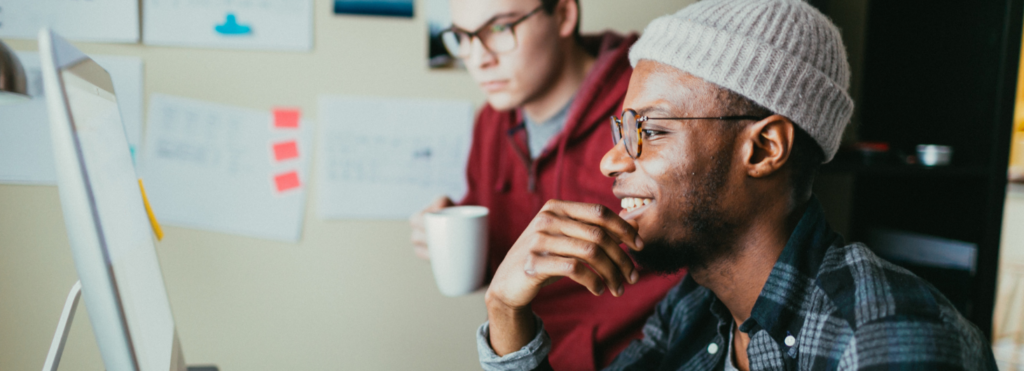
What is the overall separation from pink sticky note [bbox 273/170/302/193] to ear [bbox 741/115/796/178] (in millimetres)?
1159

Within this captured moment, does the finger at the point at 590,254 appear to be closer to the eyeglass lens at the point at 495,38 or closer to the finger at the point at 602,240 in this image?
the finger at the point at 602,240

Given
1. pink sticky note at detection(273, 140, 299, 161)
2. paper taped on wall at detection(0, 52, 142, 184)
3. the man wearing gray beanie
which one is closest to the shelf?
the man wearing gray beanie

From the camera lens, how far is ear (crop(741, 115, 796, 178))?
739 millimetres

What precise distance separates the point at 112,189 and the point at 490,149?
89 cm

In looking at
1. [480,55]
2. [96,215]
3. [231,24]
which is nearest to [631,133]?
[480,55]

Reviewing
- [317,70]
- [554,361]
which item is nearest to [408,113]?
[317,70]

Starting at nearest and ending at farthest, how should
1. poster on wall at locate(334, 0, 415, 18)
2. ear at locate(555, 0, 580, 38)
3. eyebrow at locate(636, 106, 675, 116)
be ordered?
eyebrow at locate(636, 106, 675, 116), ear at locate(555, 0, 580, 38), poster on wall at locate(334, 0, 415, 18)

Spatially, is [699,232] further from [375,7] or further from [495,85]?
[375,7]

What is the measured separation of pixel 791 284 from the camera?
28.3 inches

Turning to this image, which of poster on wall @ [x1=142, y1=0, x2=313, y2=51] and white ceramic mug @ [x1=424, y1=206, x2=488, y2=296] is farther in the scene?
poster on wall @ [x1=142, y1=0, x2=313, y2=51]

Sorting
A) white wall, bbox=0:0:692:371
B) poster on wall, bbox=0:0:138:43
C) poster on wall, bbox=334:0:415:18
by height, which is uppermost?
poster on wall, bbox=334:0:415:18

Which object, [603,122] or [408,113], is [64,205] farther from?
[408,113]

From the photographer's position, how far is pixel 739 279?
79 centimetres

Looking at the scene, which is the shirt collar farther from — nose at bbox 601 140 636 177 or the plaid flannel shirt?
nose at bbox 601 140 636 177
